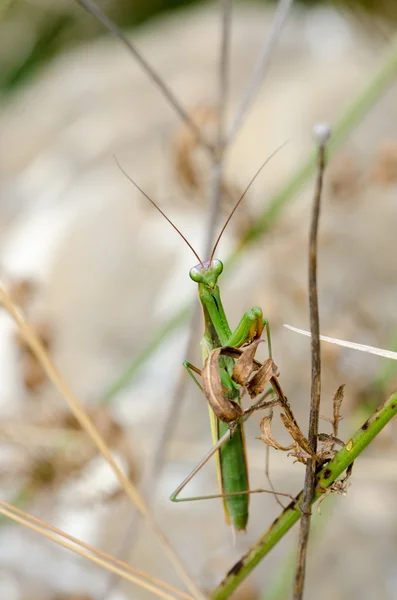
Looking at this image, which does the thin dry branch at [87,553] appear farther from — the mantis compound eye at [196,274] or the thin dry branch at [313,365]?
the mantis compound eye at [196,274]

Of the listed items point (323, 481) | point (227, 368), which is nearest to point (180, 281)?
point (227, 368)

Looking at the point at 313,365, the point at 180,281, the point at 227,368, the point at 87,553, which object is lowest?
the point at 87,553

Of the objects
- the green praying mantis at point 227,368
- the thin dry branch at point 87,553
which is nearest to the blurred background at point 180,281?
the green praying mantis at point 227,368

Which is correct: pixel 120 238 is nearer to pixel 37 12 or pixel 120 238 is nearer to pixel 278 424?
pixel 278 424

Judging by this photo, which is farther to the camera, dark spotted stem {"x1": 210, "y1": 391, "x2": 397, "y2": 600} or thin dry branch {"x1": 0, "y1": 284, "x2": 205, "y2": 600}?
thin dry branch {"x1": 0, "y1": 284, "x2": 205, "y2": 600}

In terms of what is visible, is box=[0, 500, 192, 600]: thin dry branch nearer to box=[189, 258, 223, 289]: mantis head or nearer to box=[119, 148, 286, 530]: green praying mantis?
box=[119, 148, 286, 530]: green praying mantis

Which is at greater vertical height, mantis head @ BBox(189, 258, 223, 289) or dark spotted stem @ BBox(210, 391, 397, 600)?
mantis head @ BBox(189, 258, 223, 289)

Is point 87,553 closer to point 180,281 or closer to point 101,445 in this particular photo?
point 101,445

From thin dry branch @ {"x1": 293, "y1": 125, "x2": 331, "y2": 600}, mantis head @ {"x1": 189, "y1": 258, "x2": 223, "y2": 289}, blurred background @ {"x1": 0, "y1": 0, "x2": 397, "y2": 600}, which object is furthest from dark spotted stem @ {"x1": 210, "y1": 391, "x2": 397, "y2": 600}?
mantis head @ {"x1": 189, "y1": 258, "x2": 223, "y2": 289}
